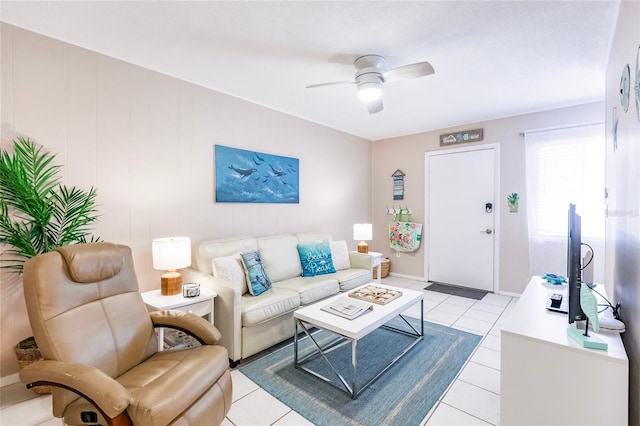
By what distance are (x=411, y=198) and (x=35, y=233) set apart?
4.65m

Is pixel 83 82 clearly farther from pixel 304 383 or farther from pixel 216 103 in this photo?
pixel 304 383

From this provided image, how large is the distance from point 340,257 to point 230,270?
60.6 inches

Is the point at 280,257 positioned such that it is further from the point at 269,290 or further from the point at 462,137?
the point at 462,137

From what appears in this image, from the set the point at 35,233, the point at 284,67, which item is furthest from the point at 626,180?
the point at 35,233

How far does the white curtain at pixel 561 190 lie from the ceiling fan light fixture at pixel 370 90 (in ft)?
8.66

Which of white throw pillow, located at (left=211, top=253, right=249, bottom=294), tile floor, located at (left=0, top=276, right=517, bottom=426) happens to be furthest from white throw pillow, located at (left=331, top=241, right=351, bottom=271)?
tile floor, located at (left=0, top=276, right=517, bottom=426)

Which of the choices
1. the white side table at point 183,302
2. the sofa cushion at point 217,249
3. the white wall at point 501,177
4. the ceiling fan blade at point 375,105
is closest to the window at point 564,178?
the white wall at point 501,177

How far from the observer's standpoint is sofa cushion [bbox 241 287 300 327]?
2.43 meters

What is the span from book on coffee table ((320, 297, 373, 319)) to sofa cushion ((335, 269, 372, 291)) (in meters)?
0.80

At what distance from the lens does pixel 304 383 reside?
2162 millimetres

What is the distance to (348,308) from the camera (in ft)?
7.66

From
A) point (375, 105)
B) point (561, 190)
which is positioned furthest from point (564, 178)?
point (375, 105)

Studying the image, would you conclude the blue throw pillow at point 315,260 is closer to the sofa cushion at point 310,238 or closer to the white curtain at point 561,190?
the sofa cushion at point 310,238

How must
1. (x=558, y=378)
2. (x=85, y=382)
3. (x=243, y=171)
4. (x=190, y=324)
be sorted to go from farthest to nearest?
(x=243, y=171) < (x=190, y=324) < (x=558, y=378) < (x=85, y=382)
